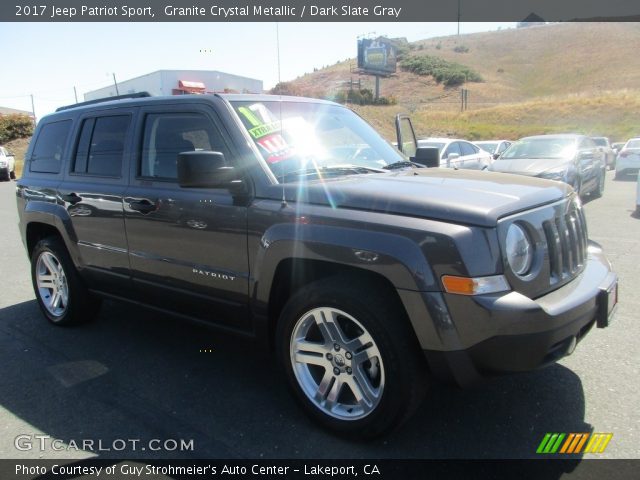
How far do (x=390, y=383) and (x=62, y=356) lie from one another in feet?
9.26

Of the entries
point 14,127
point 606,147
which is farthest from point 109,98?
point 14,127

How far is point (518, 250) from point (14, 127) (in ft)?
159

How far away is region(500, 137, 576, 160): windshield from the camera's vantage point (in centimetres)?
1079

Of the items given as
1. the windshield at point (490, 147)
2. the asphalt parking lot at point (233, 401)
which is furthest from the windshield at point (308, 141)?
the windshield at point (490, 147)

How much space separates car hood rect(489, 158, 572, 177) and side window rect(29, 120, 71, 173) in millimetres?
8440

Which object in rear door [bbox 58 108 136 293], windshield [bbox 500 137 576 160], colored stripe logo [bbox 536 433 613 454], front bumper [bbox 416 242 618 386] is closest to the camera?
front bumper [bbox 416 242 618 386]

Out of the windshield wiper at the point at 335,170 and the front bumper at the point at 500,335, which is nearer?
the front bumper at the point at 500,335

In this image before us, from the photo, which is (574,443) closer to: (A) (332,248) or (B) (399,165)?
(A) (332,248)

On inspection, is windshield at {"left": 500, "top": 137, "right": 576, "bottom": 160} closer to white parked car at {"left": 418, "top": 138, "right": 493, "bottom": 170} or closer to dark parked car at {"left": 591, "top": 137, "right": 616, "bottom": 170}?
white parked car at {"left": 418, "top": 138, "right": 493, "bottom": 170}

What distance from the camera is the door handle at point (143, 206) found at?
351cm

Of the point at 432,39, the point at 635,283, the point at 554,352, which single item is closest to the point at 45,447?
the point at 554,352

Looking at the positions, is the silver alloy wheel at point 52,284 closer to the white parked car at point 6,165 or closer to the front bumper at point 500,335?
the front bumper at point 500,335

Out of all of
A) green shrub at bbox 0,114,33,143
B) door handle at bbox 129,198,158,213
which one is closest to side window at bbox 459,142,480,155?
door handle at bbox 129,198,158,213

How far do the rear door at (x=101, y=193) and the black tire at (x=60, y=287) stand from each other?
27 centimetres
